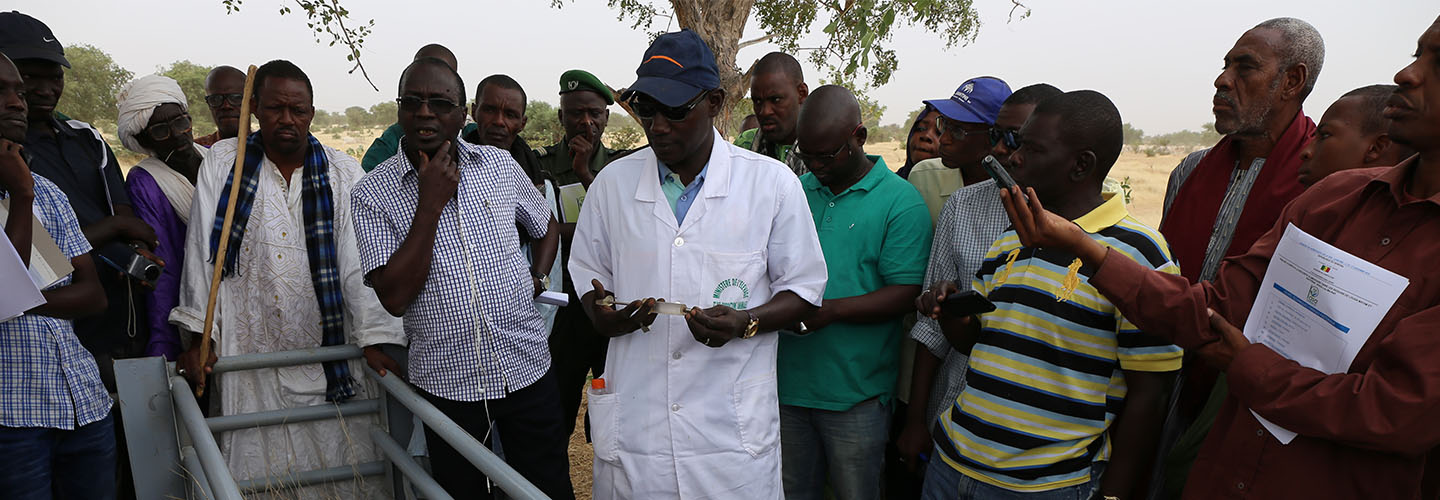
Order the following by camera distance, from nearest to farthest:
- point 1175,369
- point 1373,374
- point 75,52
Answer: point 1373,374 → point 1175,369 → point 75,52

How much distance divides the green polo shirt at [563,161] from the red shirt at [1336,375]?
299 centimetres

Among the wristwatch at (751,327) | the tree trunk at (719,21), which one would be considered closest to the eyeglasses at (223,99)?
the wristwatch at (751,327)

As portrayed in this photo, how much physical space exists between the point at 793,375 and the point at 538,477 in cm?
100

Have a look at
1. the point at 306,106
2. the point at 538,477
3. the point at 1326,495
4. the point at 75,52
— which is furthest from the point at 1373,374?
the point at 75,52

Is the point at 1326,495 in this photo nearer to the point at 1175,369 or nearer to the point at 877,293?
the point at 1175,369

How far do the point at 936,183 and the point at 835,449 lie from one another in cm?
121

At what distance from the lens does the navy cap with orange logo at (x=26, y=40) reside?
296 cm

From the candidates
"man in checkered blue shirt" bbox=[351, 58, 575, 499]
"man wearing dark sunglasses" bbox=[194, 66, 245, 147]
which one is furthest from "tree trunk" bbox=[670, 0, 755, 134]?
"man in checkered blue shirt" bbox=[351, 58, 575, 499]

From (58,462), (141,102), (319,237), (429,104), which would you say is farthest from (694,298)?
(141,102)

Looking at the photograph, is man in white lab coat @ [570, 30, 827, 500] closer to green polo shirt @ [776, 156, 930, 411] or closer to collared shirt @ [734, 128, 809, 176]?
green polo shirt @ [776, 156, 930, 411]

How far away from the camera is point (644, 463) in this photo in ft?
7.58

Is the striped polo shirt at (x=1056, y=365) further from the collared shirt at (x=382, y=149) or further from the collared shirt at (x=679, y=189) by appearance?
the collared shirt at (x=382, y=149)

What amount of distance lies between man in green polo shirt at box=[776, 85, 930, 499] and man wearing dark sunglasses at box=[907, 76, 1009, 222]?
28 centimetres

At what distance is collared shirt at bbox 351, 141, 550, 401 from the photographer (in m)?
2.69
